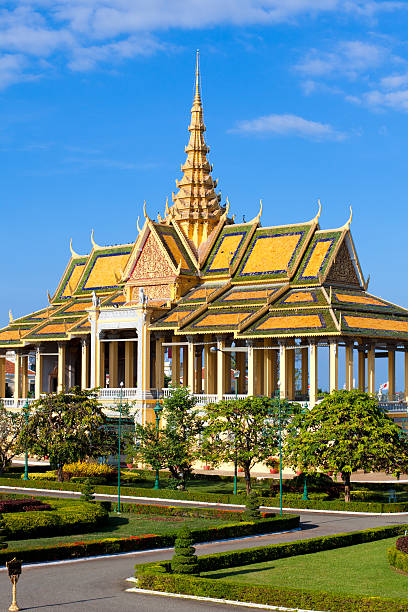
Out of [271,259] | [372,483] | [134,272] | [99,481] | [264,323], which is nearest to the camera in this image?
[372,483]

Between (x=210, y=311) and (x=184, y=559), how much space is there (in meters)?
35.3

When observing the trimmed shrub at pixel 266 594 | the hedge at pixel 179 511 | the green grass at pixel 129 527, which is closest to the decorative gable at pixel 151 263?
the hedge at pixel 179 511

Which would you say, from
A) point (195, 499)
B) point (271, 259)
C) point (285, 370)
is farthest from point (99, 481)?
point (271, 259)

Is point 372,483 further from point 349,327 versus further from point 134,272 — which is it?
point 134,272

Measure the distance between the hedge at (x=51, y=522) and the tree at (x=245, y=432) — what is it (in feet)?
36.7

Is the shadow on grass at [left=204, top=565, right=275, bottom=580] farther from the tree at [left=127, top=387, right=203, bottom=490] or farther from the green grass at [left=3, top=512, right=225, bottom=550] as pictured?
the tree at [left=127, top=387, right=203, bottom=490]

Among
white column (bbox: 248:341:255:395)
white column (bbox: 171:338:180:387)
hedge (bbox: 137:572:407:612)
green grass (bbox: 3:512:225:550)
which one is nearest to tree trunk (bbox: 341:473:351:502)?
green grass (bbox: 3:512:225:550)

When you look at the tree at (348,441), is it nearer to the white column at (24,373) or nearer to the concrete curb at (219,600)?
the concrete curb at (219,600)

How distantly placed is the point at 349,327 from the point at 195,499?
550 inches

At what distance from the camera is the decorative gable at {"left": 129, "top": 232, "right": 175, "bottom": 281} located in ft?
216

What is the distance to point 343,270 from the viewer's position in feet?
199

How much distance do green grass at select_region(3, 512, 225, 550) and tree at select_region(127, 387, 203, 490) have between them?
8.53 meters

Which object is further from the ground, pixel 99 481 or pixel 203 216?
pixel 203 216

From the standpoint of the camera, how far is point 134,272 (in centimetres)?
6762
